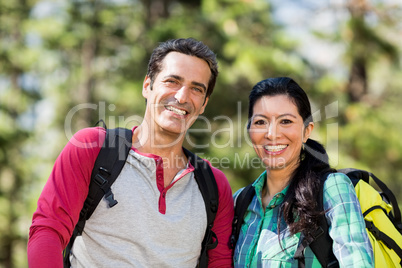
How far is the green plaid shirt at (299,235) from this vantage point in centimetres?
216

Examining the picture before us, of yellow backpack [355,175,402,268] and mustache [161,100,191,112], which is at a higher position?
mustache [161,100,191,112]

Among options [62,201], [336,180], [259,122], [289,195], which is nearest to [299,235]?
[289,195]

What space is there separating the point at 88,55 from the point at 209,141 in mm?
6206

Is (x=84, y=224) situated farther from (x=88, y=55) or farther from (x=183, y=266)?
(x=88, y=55)

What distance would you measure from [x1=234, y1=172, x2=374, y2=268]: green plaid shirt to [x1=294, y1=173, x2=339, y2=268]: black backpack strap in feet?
0.09

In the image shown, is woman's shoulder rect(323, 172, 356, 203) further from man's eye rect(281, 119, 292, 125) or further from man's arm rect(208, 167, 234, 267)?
man's arm rect(208, 167, 234, 267)

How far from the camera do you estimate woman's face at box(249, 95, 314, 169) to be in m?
2.67

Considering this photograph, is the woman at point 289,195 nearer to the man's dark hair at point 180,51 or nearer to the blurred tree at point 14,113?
the man's dark hair at point 180,51

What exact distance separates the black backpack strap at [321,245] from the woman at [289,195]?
0.02 m

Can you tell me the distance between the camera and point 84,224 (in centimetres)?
233

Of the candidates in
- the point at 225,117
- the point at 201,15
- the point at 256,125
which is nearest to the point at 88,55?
the point at 201,15

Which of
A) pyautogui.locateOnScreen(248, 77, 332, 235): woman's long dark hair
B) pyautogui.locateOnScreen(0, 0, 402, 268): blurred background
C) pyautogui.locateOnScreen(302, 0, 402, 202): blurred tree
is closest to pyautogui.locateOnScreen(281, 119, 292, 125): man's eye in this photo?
pyautogui.locateOnScreen(248, 77, 332, 235): woman's long dark hair

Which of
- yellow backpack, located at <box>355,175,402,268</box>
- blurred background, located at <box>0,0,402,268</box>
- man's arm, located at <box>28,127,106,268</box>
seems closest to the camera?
man's arm, located at <box>28,127,106,268</box>

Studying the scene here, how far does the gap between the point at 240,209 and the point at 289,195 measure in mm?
392
